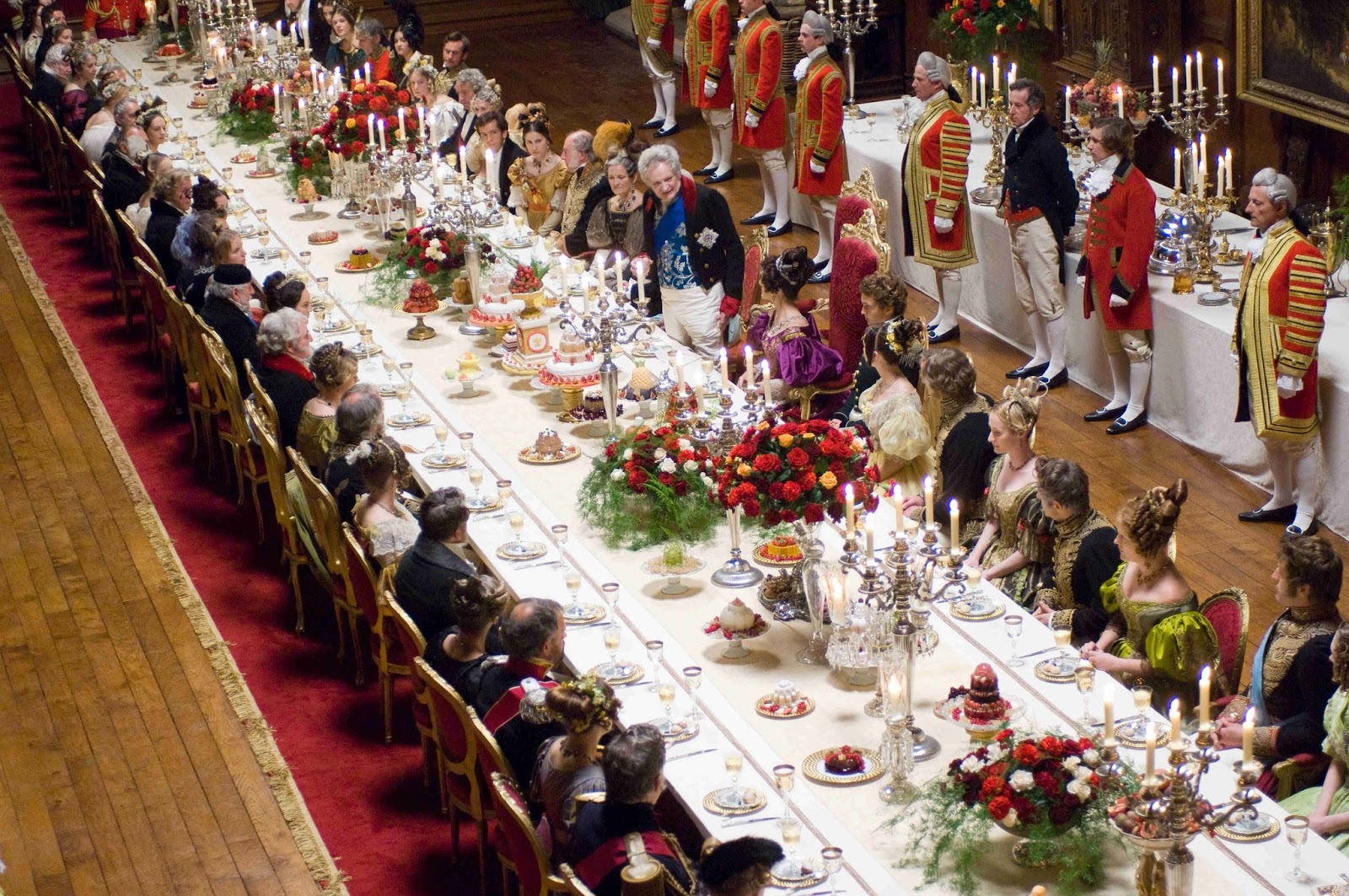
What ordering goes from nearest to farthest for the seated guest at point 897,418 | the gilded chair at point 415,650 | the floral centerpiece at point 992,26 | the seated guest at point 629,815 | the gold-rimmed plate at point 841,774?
the seated guest at point 629,815, the gold-rimmed plate at point 841,774, the gilded chair at point 415,650, the seated guest at point 897,418, the floral centerpiece at point 992,26

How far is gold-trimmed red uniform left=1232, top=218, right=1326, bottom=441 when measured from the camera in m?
7.23

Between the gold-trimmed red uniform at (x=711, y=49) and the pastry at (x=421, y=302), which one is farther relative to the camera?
the gold-trimmed red uniform at (x=711, y=49)

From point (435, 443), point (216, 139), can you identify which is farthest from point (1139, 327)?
point (216, 139)

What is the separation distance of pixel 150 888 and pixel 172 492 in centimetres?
351

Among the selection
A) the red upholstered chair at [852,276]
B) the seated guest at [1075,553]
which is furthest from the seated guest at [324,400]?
the seated guest at [1075,553]

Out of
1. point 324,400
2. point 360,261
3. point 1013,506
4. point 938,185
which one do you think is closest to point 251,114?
point 360,261

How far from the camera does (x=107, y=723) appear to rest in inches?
271

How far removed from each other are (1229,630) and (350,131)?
626cm

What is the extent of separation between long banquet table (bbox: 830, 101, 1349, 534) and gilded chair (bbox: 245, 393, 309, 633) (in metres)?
4.27

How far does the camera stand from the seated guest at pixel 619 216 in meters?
8.77

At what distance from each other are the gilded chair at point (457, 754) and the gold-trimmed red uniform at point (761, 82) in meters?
7.01

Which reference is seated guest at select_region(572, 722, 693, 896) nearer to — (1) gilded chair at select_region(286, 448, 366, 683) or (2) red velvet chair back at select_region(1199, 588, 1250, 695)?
(2) red velvet chair back at select_region(1199, 588, 1250, 695)

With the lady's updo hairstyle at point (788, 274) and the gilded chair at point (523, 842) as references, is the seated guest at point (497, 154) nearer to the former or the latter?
the lady's updo hairstyle at point (788, 274)

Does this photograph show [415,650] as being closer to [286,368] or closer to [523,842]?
[523,842]
